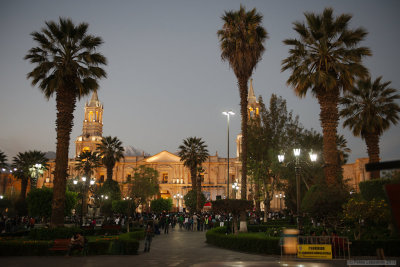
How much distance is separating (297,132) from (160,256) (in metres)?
20.0

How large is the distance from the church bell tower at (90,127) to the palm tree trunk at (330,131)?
7330cm

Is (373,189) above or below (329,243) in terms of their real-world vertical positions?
above

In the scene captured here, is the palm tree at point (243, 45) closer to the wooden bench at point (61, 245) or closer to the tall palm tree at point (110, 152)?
the wooden bench at point (61, 245)

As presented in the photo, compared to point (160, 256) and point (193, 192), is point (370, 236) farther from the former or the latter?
point (193, 192)

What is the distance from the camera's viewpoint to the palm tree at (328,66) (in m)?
19.2

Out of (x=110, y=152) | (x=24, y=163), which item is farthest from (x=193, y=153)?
(x=24, y=163)

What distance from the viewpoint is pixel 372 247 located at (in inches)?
540

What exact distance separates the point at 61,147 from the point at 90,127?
70526mm

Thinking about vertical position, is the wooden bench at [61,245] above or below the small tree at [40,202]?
below

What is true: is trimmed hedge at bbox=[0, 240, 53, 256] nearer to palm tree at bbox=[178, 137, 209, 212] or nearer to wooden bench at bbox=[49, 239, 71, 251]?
wooden bench at bbox=[49, 239, 71, 251]

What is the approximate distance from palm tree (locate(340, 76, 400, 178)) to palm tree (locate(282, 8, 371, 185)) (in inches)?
190

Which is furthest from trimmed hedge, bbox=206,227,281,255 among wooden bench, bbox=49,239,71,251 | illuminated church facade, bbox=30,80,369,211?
illuminated church facade, bbox=30,80,369,211

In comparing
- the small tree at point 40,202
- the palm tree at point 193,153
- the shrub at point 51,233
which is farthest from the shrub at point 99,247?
the palm tree at point 193,153

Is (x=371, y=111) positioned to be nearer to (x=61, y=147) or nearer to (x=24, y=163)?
(x=61, y=147)
